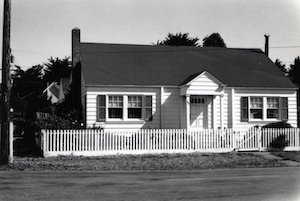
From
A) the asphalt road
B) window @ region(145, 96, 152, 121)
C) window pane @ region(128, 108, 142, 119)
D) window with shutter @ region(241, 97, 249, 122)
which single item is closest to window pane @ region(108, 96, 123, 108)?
window pane @ region(128, 108, 142, 119)

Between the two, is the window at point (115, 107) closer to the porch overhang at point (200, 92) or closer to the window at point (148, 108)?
the window at point (148, 108)

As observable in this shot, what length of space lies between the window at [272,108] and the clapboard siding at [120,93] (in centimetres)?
690

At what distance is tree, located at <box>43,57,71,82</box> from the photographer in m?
74.6

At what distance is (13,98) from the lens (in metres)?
29.0

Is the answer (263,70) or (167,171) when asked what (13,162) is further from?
(263,70)

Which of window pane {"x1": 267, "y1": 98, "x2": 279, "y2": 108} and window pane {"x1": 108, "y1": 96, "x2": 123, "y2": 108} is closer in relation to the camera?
window pane {"x1": 108, "y1": 96, "x2": 123, "y2": 108}

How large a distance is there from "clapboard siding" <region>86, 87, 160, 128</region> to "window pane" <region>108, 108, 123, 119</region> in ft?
1.25

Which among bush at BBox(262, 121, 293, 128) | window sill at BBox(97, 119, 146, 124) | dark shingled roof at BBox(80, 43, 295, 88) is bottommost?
bush at BBox(262, 121, 293, 128)

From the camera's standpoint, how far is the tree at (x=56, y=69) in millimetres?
74562

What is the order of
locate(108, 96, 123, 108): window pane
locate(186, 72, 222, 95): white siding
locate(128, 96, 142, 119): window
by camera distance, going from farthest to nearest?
locate(128, 96, 142, 119): window, locate(186, 72, 222, 95): white siding, locate(108, 96, 123, 108): window pane

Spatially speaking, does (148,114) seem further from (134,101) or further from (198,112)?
(198,112)

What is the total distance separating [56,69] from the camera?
7606 centimetres

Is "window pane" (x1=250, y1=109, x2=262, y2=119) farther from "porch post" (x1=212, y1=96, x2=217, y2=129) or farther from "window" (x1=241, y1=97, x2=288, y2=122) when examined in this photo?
"porch post" (x1=212, y1=96, x2=217, y2=129)

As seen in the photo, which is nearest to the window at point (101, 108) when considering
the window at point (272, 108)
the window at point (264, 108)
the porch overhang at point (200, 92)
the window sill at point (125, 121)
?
the window sill at point (125, 121)
